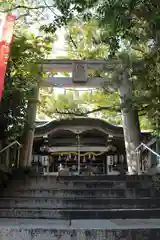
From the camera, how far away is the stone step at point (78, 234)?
9.44ft

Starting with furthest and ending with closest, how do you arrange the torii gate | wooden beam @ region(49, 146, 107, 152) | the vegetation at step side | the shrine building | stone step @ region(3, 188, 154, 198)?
wooden beam @ region(49, 146, 107, 152) → the shrine building → the torii gate → stone step @ region(3, 188, 154, 198) → the vegetation at step side

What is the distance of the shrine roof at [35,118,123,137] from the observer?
1232cm

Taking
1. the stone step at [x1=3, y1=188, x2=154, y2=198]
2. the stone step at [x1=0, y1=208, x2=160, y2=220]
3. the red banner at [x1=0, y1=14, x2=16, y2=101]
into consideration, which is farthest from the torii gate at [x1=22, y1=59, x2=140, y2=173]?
the stone step at [x1=0, y1=208, x2=160, y2=220]

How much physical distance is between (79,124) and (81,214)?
330 inches

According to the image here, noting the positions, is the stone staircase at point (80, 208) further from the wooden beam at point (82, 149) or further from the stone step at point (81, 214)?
the wooden beam at point (82, 149)

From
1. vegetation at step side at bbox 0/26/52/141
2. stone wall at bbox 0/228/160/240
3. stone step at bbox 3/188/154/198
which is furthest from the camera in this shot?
stone step at bbox 3/188/154/198

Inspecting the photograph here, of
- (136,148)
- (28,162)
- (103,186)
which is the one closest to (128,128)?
(136,148)

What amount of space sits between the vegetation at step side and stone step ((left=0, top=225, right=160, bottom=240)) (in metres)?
2.61

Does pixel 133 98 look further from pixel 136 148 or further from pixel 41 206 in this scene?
pixel 136 148

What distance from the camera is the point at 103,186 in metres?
5.95

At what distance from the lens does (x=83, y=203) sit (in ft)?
16.3

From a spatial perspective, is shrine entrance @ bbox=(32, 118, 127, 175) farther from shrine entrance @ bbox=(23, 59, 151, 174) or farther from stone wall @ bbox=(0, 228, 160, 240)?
stone wall @ bbox=(0, 228, 160, 240)

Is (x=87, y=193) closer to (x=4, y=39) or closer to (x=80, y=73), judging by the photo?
(x=4, y=39)

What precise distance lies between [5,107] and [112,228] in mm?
3132
